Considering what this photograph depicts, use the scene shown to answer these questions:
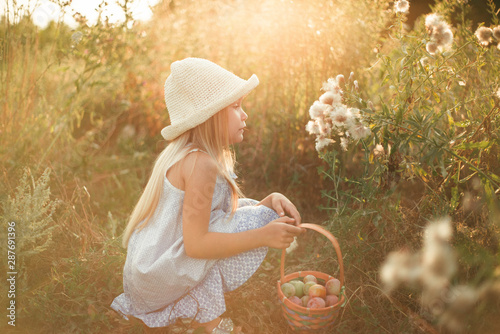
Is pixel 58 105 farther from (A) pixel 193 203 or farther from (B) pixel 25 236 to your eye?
(A) pixel 193 203

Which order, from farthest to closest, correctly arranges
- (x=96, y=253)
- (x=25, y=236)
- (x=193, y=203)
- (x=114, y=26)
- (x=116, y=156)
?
(x=116, y=156) < (x=114, y=26) < (x=96, y=253) < (x=25, y=236) < (x=193, y=203)

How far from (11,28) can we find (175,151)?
1.82 meters

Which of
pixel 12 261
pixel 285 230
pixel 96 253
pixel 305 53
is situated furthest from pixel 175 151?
pixel 305 53

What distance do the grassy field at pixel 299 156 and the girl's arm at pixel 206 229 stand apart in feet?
1.31

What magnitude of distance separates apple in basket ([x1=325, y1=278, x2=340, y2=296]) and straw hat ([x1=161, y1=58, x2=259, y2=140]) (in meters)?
0.94

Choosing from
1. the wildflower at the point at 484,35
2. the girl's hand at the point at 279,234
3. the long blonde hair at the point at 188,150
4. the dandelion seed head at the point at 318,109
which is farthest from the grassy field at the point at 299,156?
the long blonde hair at the point at 188,150

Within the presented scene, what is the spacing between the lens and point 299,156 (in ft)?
10.2

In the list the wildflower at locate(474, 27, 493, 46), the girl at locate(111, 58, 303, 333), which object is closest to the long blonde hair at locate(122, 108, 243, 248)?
the girl at locate(111, 58, 303, 333)

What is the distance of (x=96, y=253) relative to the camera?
2406mm

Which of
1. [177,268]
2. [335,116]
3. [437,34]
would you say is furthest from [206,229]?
[437,34]

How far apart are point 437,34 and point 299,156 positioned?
1475 mm

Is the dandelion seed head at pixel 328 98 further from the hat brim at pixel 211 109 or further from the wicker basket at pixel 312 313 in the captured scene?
the wicker basket at pixel 312 313

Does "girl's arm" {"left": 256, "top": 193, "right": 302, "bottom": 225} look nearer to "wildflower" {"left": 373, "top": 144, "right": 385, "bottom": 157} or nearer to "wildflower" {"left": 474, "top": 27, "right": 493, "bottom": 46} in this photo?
"wildflower" {"left": 373, "top": 144, "right": 385, "bottom": 157}

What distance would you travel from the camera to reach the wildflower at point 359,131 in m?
1.81
